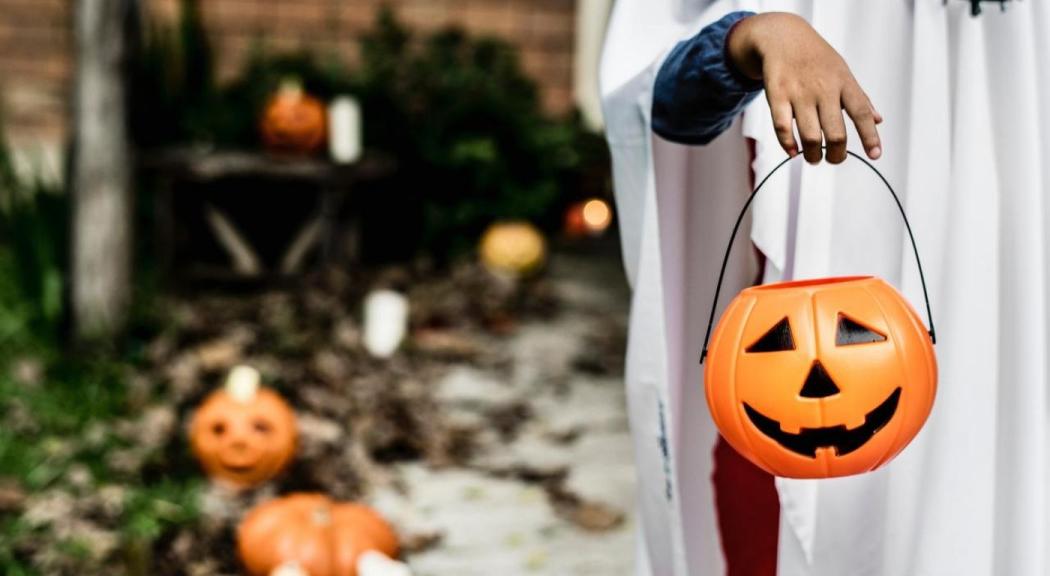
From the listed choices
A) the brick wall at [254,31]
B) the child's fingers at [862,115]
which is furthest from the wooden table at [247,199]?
the child's fingers at [862,115]

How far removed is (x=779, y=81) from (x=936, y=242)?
0.44m

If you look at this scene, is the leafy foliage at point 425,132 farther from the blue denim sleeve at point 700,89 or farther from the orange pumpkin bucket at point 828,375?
the orange pumpkin bucket at point 828,375

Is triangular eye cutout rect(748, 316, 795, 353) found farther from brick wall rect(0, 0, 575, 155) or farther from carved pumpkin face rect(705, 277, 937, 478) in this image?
brick wall rect(0, 0, 575, 155)

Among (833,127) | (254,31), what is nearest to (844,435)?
(833,127)

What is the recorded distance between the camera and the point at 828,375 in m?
1.42

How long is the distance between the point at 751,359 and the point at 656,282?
1.25 ft

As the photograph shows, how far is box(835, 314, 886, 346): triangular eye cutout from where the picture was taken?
4.65 feet

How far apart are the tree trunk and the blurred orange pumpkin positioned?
1.84m

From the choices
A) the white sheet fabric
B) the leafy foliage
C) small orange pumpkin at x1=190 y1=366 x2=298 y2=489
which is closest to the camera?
the white sheet fabric

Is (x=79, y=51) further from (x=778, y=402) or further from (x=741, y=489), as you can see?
(x=778, y=402)

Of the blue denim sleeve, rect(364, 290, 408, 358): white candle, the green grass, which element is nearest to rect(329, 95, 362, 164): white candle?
rect(364, 290, 408, 358): white candle

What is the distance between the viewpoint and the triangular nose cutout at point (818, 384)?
142cm

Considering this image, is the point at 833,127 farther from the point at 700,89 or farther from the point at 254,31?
the point at 254,31

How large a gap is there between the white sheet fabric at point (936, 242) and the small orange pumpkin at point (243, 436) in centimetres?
202
